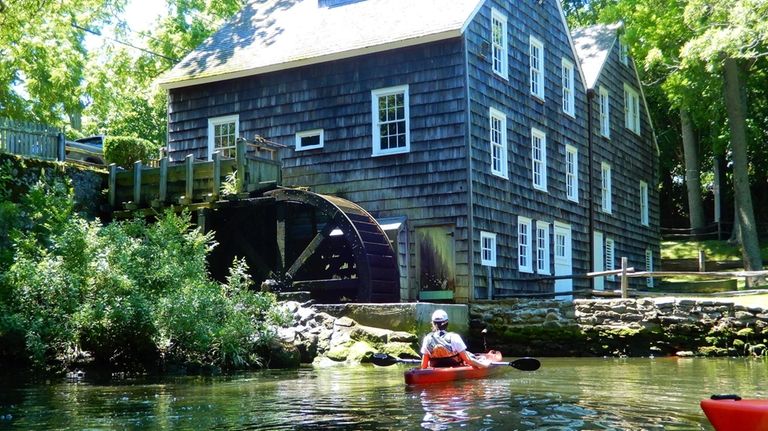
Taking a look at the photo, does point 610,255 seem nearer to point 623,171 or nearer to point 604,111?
point 623,171

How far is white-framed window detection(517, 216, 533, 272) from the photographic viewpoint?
21516mm

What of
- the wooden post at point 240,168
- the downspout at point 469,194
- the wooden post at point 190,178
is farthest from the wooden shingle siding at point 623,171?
the wooden post at point 190,178

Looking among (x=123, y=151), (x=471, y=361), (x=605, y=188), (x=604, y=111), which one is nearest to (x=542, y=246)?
(x=605, y=188)

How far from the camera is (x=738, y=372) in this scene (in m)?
13.2

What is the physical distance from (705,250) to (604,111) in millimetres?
8994

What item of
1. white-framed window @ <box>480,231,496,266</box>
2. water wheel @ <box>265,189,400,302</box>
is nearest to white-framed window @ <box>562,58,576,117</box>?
white-framed window @ <box>480,231,496,266</box>

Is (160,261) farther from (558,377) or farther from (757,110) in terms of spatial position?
(757,110)

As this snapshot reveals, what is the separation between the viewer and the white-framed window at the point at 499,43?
2069 cm

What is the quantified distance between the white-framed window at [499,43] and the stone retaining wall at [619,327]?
573cm

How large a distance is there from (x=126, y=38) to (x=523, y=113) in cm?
1930

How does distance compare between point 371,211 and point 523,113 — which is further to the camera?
point 523,113

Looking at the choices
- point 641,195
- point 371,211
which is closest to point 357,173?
point 371,211

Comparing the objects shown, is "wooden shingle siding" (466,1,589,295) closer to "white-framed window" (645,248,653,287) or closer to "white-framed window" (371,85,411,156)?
"white-framed window" (371,85,411,156)

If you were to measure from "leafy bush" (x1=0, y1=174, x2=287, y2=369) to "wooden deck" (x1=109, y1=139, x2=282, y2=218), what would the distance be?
4.57 meters
